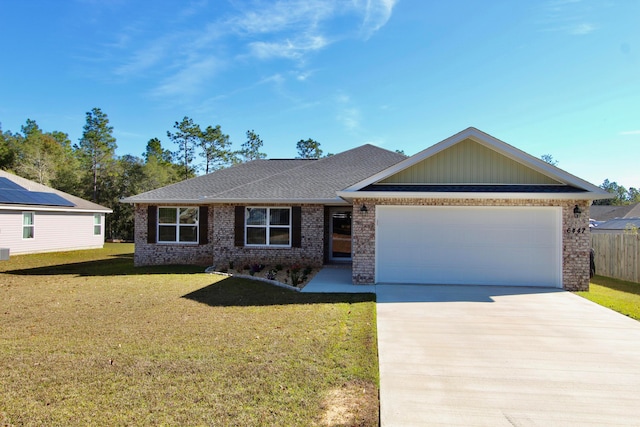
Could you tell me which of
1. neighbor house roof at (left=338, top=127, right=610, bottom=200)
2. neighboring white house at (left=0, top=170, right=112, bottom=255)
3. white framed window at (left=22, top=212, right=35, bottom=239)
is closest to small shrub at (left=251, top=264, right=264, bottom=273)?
neighbor house roof at (left=338, top=127, right=610, bottom=200)

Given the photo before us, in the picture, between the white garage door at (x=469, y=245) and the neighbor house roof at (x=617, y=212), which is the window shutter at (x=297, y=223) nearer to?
the white garage door at (x=469, y=245)

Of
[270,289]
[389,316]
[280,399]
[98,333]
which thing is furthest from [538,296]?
[98,333]

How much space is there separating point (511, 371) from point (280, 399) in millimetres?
2938

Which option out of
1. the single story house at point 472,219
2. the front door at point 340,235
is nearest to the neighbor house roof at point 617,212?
the single story house at point 472,219

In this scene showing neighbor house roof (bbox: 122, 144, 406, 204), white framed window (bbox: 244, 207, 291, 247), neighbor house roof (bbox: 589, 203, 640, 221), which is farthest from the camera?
neighbor house roof (bbox: 589, 203, 640, 221)

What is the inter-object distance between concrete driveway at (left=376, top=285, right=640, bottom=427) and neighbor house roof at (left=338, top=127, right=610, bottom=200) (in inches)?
124

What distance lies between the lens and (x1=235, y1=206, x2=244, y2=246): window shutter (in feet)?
45.9

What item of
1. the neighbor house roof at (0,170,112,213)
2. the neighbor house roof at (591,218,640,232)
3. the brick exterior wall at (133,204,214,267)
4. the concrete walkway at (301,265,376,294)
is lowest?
the concrete walkway at (301,265,376,294)

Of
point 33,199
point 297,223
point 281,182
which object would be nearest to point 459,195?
point 297,223

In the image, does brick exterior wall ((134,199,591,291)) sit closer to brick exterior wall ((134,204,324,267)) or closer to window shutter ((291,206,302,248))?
brick exterior wall ((134,204,324,267))

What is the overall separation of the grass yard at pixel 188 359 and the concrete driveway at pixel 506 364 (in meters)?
0.42

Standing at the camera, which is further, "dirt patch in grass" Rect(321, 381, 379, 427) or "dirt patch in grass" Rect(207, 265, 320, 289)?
"dirt patch in grass" Rect(207, 265, 320, 289)

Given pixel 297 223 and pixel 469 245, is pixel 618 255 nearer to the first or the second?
pixel 469 245

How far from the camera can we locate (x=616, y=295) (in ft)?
31.2
